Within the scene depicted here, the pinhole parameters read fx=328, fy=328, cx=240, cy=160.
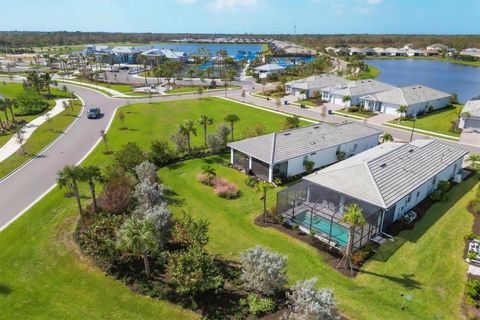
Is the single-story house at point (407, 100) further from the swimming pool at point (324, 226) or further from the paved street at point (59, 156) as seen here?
the swimming pool at point (324, 226)

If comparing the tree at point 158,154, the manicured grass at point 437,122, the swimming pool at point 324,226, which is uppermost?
the tree at point 158,154

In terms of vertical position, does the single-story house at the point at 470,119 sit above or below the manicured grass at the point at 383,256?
above

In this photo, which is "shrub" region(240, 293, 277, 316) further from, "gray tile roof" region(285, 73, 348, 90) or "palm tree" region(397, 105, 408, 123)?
"gray tile roof" region(285, 73, 348, 90)

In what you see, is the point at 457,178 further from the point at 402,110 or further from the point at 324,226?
the point at 402,110

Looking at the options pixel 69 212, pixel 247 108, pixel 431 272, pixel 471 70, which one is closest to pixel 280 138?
pixel 431 272

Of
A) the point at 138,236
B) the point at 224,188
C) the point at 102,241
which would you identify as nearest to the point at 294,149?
the point at 224,188

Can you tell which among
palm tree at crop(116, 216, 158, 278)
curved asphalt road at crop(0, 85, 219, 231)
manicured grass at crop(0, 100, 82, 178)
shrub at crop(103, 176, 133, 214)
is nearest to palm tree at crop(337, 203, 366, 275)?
palm tree at crop(116, 216, 158, 278)

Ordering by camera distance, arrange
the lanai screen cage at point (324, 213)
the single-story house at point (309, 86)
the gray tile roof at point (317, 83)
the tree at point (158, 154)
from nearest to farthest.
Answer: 1. the lanai screen cage at point (324, 213)
2. the tree at point (158, 154)
3. the single-story house at point (309, 86)
4. the gray tile roof at point (317, 83)

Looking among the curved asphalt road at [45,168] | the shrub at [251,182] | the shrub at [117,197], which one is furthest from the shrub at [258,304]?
the curved asphalt road at [45,168]
